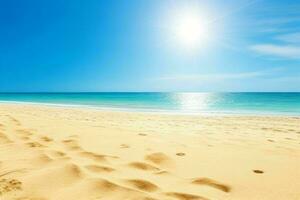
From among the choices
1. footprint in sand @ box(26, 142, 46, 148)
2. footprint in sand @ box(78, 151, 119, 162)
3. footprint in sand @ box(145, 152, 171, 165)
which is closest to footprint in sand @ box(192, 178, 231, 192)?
footprint in sand @ box(145, 152, 171, 165)

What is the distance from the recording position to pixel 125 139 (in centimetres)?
432

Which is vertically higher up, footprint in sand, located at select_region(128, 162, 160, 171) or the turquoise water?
footprint in sand, located at select_region(128, 162, 160, 171)

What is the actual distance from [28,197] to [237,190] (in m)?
1.81

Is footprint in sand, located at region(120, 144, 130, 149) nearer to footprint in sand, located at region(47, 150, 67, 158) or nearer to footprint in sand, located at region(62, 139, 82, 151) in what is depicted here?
footprint in sand, located at region(62, 139, 82, 151)

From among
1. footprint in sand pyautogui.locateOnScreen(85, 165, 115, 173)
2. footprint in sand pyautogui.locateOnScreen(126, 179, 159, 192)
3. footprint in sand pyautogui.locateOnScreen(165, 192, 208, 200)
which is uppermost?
footprint in sand pyautogui.locateOnScreen(85, 165, 115, 173)

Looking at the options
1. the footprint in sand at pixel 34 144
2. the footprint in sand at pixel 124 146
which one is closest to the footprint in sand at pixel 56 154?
the footprint in sand at pixel 34 144

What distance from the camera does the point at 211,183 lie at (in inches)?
88.9

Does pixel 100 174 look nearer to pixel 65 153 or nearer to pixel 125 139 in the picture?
pixel 65 153

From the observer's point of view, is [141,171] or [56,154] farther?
[56,154]

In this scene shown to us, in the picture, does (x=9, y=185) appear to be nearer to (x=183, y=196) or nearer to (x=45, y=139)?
(x=183, y=196)

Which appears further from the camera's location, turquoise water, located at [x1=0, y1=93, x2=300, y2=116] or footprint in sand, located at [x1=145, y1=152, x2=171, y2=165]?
Answer: turquoise water, located at [x1=0, y1=93, x2=300, y2=116]

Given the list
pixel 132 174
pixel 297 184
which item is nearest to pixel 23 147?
pixel 132 174

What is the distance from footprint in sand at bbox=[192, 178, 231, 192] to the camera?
7.08 ft

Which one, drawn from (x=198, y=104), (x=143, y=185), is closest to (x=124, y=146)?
(x=143, y=185)
